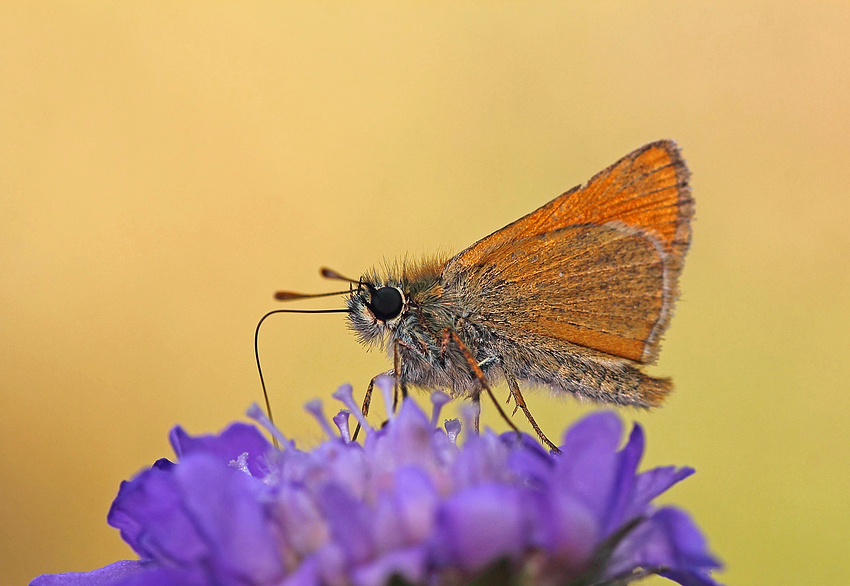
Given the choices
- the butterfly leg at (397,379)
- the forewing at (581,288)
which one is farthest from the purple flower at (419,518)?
the forewing at (581,288)

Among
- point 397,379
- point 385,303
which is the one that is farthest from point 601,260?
point 397,379

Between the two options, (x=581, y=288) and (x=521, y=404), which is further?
(x=581, y=288)

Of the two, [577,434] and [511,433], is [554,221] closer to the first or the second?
[511,433]

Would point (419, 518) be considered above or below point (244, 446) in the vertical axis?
below

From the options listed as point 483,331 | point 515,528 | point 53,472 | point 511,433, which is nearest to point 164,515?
point 515,528

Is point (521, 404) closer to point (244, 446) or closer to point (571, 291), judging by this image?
point (571, 291)

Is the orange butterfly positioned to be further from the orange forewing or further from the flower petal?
the flower petal

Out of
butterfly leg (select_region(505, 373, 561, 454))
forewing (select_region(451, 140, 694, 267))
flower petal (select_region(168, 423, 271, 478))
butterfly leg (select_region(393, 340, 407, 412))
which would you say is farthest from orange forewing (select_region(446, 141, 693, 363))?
flower petal (select_region(168, 423, 271, 478))
